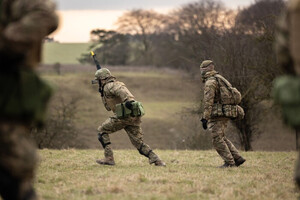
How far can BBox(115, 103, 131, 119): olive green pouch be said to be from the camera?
12.7m

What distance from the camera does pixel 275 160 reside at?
1551 cm

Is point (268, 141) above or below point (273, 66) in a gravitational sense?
below

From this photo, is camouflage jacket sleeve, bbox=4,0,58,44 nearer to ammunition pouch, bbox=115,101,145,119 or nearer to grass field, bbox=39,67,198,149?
ammunition pouch, bbox=115,101,145,119

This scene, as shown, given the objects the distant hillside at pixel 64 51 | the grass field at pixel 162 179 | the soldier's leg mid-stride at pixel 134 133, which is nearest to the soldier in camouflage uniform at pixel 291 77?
the grass field at pixel 162 179

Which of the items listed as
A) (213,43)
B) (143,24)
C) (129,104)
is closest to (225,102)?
(129,104)

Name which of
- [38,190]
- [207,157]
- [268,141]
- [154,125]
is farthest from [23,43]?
[154,125]

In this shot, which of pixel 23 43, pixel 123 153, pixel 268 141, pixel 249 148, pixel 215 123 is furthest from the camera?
pixel 268 141

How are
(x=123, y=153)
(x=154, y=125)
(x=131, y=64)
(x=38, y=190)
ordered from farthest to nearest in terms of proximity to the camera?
(x=131, y=64) < (x=154, y=125) < (x=123, y=153) < (x=38, y=190)

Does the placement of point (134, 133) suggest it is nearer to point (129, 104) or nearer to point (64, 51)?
point (129, 104)

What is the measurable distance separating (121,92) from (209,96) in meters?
1.83

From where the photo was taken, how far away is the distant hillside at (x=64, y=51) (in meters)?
81.7

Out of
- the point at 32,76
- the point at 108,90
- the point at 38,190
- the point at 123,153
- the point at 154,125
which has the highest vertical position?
the point at 32,76

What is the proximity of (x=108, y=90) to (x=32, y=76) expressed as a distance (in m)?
7.26

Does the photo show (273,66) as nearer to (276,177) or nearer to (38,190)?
(276,177)
